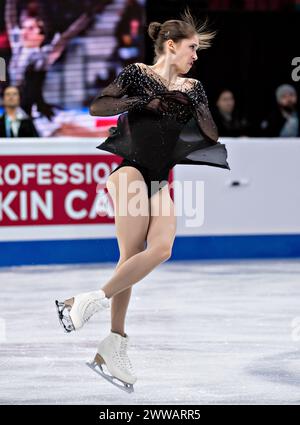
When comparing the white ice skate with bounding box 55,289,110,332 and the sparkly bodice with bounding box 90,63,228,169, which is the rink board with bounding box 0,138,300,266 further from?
the white ice skate with bounding box 55,289,110,332

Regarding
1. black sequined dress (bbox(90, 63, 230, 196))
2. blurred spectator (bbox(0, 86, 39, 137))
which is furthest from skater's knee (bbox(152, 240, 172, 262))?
blurred spectator (bbox(0, 86, 39, 137))

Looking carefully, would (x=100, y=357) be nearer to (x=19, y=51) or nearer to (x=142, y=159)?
(x=142, y=159)

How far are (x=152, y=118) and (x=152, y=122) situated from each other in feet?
0.06

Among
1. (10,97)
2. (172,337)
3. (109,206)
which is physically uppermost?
(10,97)

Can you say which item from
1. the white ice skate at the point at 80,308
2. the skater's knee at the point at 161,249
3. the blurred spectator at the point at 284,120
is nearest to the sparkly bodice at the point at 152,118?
the skater's knee at the point at 161,249

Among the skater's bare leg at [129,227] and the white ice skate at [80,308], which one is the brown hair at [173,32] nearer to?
the skater's bare leg at [129,227]

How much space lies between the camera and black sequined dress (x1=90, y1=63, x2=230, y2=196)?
457 cm

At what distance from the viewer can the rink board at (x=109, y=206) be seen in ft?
29.2

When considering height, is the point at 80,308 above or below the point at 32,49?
above

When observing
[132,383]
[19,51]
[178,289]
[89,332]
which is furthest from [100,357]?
[19,51]

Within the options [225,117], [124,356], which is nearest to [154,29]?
[124,356]

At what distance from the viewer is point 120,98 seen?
15.0ft

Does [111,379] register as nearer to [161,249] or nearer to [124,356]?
[124,356]

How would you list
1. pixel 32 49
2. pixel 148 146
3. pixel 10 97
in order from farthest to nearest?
pixel 32 49 < pixel 10 97 < pixel 148 146
